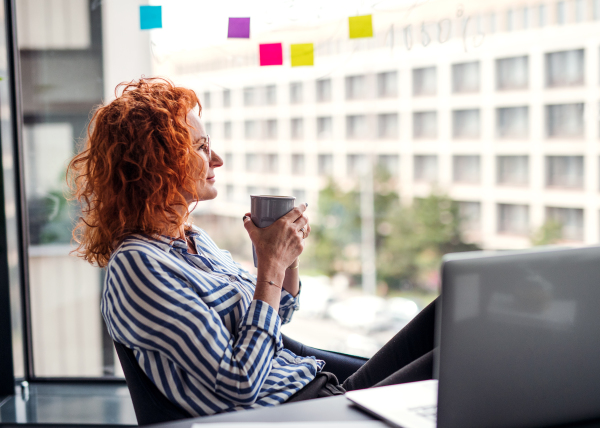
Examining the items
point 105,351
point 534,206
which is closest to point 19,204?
point 105,351

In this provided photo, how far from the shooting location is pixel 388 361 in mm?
1167

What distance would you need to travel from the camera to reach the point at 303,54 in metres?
2.12

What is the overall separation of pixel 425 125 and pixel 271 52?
12320mm

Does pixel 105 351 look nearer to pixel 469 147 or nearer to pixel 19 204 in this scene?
pixel 19 204

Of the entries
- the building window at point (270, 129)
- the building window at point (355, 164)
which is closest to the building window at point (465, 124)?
the building window at point (355, 164)

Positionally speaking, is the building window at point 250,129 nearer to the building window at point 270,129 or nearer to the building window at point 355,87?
the building window at point 270,129

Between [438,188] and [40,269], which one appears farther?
[438,188]

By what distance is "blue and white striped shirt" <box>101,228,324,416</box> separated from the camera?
89 cm

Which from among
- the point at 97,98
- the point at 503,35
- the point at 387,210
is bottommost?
the point at 387,210

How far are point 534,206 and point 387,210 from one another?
425 centimetres

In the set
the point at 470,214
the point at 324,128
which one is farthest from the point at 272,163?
the point at 470,214

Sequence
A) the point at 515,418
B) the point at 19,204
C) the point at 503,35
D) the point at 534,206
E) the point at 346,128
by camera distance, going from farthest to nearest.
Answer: the point at 346,128, the point at 534,206, the point at 503,35, the point at 19,204, the point at 515,418

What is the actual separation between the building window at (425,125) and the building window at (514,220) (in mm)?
2791

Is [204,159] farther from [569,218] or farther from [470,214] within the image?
[470,214]
